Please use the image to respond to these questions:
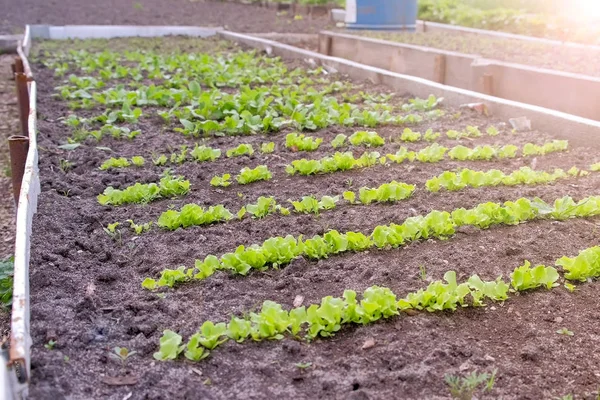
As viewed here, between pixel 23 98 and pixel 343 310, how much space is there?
14.4 ft

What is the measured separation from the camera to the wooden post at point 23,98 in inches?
229

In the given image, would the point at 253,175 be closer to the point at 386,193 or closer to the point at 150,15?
the point at 386,193

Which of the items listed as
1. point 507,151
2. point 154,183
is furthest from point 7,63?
point 507,151

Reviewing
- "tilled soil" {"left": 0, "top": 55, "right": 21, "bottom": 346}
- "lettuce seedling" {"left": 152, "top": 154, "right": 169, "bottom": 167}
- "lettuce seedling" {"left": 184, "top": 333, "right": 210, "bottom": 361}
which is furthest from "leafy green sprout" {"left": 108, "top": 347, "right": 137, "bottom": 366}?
"lettuce seedling" {"left": 152, "top": 154, "right": 169, "bottom": 167}

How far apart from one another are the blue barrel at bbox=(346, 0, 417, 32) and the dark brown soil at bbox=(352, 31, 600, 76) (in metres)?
0.72

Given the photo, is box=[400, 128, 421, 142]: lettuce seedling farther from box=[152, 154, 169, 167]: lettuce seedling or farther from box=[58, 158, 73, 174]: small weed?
box=[58, 158, 73, 174]: small weed

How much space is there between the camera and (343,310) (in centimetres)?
261

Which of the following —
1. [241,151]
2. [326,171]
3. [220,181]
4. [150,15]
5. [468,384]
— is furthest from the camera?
[150,15]

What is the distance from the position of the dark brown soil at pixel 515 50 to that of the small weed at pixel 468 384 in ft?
15.4

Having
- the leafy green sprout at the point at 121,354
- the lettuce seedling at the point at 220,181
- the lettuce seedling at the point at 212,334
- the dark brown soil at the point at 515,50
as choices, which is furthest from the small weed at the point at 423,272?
the dark brown soil at the point at 515,50

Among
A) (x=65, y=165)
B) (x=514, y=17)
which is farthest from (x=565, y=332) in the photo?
(x=514, y=17)

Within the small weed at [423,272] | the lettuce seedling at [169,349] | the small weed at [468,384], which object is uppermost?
the small weed at [423,272]

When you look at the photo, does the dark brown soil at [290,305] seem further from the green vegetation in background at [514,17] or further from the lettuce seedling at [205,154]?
the green vegetation in background at [514,17]

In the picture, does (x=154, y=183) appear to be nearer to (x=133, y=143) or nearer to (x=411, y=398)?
(x=133, y=143)
